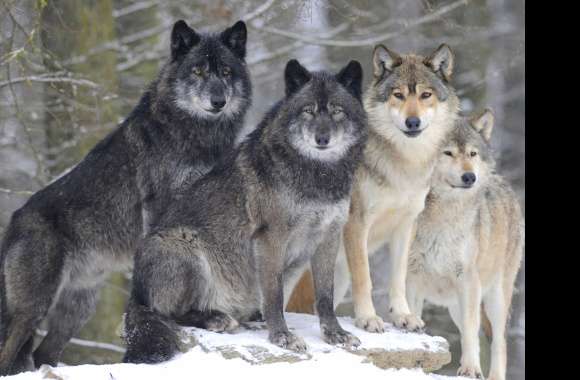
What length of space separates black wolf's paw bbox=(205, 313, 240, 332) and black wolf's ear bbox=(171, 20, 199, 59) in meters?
2.05

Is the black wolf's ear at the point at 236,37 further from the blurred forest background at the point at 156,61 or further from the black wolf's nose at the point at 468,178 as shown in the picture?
the black wolf's nose at the point at 468,178

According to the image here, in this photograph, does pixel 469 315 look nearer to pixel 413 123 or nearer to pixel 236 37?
pixel 413 123

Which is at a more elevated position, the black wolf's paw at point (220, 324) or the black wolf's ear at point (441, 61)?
the black wolf's ear at point (441, 61)

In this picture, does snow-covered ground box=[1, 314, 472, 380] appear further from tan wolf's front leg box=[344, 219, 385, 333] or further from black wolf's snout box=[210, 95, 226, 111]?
black wolf's snout box=[210, 95, 226, 111]

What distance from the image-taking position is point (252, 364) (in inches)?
227

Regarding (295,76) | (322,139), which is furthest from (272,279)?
(295,76)

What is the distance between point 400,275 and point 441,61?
5.60 ft

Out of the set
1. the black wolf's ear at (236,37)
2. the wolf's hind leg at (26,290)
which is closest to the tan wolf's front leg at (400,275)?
the black wolf's ear at (236,37)

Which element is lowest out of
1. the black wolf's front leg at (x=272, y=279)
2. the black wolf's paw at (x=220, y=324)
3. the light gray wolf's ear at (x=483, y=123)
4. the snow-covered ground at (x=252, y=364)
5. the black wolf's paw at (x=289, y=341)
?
the snow-covered ground at (x=252, y=364)

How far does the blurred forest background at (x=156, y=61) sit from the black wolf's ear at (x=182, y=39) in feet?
4.58

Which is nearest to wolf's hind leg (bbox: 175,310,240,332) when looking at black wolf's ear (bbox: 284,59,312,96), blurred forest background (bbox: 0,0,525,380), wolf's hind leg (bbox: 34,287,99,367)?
wolf's hind leg (bbox: 34,287,99,367)

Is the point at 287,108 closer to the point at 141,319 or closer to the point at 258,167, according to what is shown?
the point at 258,167

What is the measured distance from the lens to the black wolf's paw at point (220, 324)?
20.4ft

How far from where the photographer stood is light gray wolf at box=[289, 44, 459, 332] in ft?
22.2
